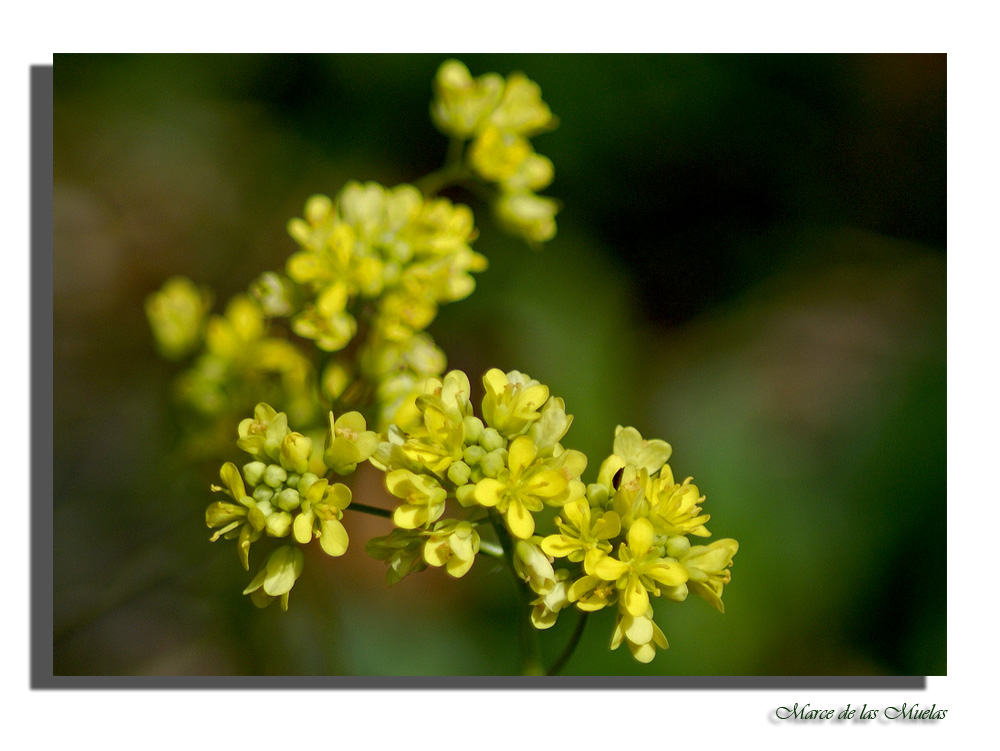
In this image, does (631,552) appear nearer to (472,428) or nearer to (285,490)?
(472,428)

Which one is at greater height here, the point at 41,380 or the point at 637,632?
the point at 41,380

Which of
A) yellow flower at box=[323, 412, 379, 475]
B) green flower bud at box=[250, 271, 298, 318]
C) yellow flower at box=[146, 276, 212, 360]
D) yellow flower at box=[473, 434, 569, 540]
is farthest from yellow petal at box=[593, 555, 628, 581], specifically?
yellow flower at box=[146, 276, 212, 360]

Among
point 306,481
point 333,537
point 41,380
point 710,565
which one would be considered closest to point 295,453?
point 306,481

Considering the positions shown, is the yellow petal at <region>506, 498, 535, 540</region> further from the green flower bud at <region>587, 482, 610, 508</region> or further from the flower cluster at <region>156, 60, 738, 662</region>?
the green flower bud at <region>587, 482, 610, 508</region>
